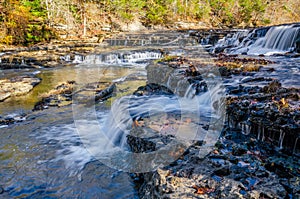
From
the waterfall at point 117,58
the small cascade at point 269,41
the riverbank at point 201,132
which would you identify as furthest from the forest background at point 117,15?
the riverbank at point 201,132

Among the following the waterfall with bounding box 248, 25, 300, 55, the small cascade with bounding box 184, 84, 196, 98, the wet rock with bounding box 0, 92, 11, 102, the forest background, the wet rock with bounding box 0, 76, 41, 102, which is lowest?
the wet rock with bounding box 0, 92, 11, 102

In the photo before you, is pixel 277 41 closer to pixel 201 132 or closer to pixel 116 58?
pixel 116 58

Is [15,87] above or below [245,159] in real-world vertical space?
below

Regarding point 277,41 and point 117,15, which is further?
point 117,15

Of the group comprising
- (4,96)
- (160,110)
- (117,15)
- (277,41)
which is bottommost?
(4,96)

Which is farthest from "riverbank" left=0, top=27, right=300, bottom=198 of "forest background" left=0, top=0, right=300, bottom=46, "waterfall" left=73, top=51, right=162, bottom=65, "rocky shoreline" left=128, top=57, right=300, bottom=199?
"forest background" left=0, top=0, right=300, bottom=46

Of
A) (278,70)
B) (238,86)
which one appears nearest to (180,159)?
(238,86)

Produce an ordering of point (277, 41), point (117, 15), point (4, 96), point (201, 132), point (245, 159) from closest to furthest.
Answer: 1. point (245, 159)
2. point (201, 132)
3. point (4, 96)
4. point (277, 41)
5. point (117, 15)

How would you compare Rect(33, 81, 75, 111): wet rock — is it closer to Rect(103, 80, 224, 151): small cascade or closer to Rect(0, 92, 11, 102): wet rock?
Rect(0, 92, 11, 102): wet rock

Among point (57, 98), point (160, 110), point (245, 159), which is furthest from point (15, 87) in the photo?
point (245, 159)

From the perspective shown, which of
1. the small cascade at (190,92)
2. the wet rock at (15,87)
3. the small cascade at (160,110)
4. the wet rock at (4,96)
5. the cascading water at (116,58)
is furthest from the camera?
the cascading water at (116,58)

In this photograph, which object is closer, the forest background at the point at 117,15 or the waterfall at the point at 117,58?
the waterfall at the point at 117,58

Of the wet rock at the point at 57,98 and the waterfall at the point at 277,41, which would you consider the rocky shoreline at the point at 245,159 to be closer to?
the wet rock at the point at 57,98

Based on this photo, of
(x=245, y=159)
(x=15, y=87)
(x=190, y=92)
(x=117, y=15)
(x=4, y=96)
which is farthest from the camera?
(x=117, y=15)
